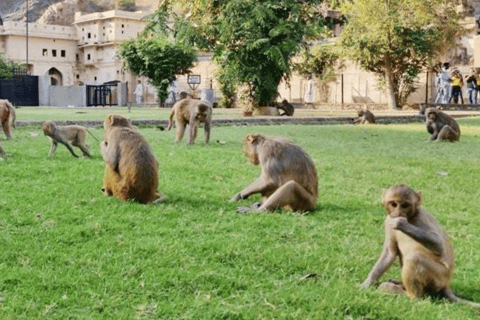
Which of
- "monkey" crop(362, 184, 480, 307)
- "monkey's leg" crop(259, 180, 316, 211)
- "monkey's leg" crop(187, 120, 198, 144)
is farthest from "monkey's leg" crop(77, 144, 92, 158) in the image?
"monkey" crop(362, 184, 480, 307)

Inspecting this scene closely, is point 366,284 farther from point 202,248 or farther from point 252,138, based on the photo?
point 252,138

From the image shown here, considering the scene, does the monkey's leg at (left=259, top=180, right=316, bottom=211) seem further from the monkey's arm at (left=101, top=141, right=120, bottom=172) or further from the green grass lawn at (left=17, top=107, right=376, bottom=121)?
the green grass lawn at (left=17, top=107, right=376, bottom=121)

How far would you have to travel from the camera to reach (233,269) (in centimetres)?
406

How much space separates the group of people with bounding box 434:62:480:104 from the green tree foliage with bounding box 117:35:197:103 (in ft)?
53.0

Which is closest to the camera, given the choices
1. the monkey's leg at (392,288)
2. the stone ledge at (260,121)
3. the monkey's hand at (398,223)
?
the monkey's hand at (398,223)

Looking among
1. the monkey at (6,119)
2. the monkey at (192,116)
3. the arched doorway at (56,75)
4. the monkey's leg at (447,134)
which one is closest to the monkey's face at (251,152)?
the monkey at (192,116)

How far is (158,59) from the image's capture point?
4347 cm

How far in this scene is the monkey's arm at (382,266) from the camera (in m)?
3.76

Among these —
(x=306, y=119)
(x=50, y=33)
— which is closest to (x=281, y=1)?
(x=306, y=119)

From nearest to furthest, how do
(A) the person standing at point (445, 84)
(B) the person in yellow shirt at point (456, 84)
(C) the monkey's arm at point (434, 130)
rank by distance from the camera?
(C) the monkey's arm at point (434, 130)
(B) the person in yellow shirt at point (456, 84)
(A) the person standing at point (445, 84)

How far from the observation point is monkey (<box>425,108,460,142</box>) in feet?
44.0

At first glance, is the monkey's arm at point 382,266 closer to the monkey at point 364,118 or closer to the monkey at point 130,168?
the monkey at point 130,168

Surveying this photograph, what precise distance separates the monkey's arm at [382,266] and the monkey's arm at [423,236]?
0.25 m

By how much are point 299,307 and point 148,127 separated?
→ 45.6 ft
